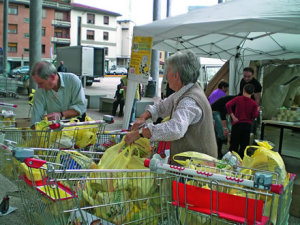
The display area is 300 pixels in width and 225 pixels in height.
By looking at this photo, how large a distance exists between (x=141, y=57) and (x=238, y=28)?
7.34 feet

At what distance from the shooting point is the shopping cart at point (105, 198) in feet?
7.57

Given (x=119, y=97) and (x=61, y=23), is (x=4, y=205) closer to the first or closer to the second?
(x=119, y=97)

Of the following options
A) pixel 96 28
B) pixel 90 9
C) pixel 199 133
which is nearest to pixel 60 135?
pixel 199 133

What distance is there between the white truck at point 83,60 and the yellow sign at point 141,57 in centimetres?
1395

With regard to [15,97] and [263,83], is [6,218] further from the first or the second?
[15,97]

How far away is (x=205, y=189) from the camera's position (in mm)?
1921

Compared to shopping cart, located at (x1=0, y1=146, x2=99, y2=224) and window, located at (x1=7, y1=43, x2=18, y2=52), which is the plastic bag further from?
window, located at (x1=7, y1=43, x2=18, y2=52)

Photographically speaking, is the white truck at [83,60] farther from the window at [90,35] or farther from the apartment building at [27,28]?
the window at [90,35]

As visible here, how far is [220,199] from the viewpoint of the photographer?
1.89 m

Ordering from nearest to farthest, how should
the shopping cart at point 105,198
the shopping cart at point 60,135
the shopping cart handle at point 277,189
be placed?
the shopping cart handle at point 277,189, the shopping cart at point 105,198, the shopping cart at point 60,135

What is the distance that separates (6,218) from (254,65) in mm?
8054

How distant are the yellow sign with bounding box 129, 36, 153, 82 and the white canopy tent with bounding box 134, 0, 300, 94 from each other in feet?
0.50

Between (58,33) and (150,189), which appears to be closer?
(150,189)

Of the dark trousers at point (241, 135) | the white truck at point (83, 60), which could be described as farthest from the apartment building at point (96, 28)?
the dark trousers at point (241, 135)
